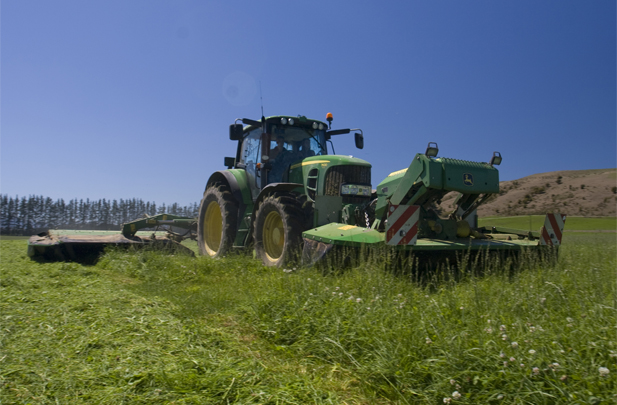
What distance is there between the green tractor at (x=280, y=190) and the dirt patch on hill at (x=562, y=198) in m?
25.7

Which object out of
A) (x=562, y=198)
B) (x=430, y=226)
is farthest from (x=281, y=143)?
(x=562, y=198)

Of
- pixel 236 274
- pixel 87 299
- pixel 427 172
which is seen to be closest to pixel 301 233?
pixel 236 274

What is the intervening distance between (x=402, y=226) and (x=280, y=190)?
7.68ft

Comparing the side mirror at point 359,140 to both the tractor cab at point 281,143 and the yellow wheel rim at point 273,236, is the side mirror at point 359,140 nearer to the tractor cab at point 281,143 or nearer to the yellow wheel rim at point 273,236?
the tractor cab at point 281,143

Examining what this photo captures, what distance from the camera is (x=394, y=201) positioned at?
491 centimetres

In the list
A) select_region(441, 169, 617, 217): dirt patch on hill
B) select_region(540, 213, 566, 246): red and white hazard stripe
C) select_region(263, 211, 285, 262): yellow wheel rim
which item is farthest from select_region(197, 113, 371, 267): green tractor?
select_region(441, 169, 617, 217): dirt patch on hill

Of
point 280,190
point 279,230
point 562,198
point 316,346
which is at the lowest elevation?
point 316,346

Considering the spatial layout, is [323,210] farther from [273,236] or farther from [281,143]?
[281,143]

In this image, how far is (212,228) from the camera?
28.5ft

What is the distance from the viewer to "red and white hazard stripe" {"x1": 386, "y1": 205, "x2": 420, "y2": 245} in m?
4.32

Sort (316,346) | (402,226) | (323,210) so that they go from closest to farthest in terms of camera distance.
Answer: (316,346), (402,226), (323,210)

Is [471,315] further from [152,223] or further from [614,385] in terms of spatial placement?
[152,223]

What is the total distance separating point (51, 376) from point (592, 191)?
1702 inches

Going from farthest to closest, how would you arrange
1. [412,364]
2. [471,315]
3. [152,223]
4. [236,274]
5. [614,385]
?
[152,223] → [236,274] → [471,315] → [412,364] → [614,385]
